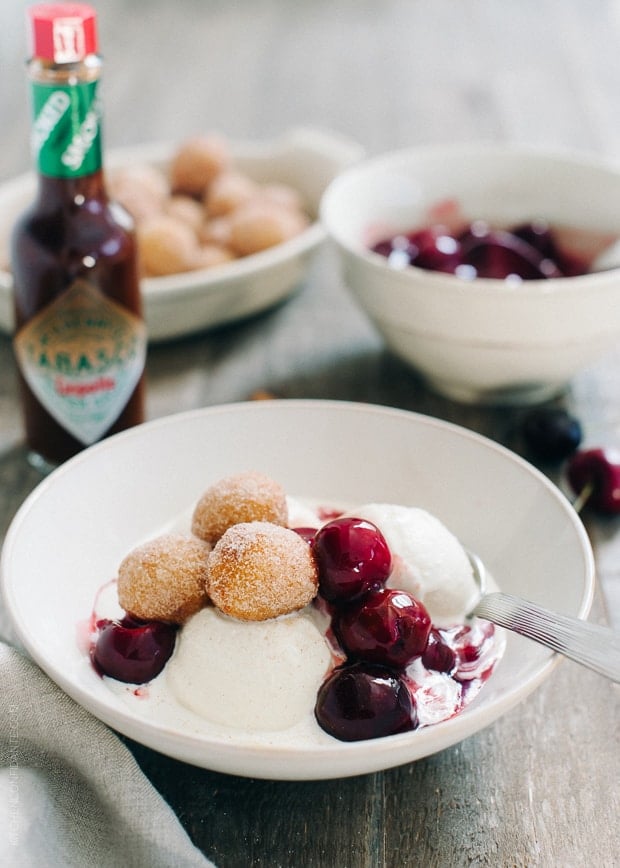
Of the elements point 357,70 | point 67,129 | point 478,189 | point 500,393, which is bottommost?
point 357,70

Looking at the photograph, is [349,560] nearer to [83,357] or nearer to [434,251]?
[83,357]

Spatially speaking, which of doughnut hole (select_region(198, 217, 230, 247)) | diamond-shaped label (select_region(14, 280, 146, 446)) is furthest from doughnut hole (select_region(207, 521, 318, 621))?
doughnut hole (select_region(198, 217, 230, 247))

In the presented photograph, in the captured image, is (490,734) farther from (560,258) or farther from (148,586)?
(560,258)

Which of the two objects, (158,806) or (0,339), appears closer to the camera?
(158,806)

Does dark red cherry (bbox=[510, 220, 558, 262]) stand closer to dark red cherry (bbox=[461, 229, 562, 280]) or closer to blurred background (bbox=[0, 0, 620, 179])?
dark red cherry (bbox=[461, 229, 562, 280])

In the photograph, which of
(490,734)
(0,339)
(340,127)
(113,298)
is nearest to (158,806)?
(490,734)

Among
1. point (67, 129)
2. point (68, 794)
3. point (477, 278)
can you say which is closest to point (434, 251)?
point (477, 278)
